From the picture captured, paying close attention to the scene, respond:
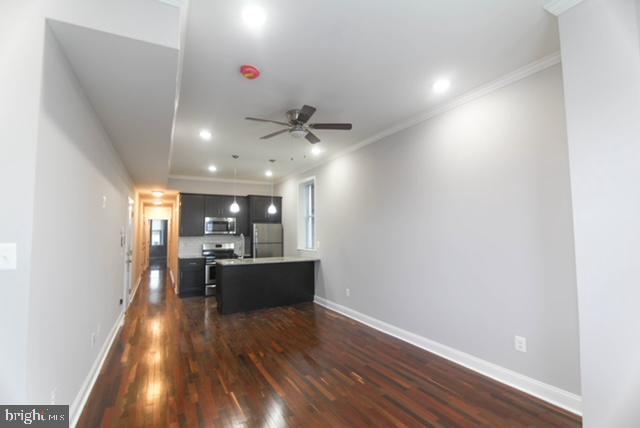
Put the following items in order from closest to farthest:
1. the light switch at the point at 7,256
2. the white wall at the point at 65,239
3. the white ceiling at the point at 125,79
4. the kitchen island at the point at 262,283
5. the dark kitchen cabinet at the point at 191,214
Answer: the light switch at the point at 7,256, the white wall at the point at 65,239, the white ceiling at the point at 125,79, the kitchen island at the point at 262,283, the dark kitchen cabinet at the point at 191,214

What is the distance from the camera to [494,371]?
2.78 metres

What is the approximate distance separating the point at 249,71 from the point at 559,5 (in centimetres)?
230

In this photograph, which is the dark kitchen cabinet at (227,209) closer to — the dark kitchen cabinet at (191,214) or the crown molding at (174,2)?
the dark kitchen cabinet at (191,214)

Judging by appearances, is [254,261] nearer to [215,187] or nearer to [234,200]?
[234,200]

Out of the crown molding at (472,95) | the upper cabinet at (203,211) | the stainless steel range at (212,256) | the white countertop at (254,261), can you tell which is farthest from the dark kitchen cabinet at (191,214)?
the crown molding at (472,95)

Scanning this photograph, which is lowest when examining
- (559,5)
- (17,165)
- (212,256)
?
(212,256)

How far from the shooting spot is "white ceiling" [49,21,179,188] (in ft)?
5.41

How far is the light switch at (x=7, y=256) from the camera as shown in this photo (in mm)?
1363

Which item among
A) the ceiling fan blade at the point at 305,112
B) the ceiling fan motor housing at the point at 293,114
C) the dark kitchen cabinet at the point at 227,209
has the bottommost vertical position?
the dark kitchen cabinet at the point at 227,209

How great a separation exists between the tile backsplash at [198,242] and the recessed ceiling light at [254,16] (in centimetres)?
595

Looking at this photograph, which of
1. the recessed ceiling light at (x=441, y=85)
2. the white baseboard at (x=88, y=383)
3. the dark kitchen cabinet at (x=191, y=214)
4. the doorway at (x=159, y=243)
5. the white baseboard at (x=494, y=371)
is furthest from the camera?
the doorway at (x=159, y=243)

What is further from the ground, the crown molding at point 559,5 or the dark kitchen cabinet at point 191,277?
the crown molding at point 559,5

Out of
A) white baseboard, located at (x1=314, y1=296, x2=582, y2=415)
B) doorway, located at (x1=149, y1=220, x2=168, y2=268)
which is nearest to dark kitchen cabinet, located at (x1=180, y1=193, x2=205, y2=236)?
white baseboard, located at (x1=314, y1=296, x2=582, y2=415)

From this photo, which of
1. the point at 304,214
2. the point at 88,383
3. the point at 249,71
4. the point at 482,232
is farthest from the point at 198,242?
the point at 482,232
